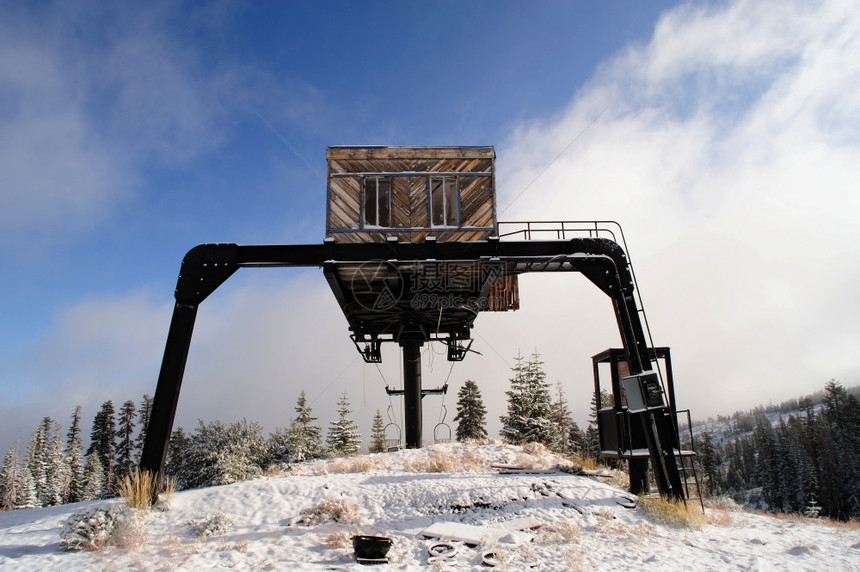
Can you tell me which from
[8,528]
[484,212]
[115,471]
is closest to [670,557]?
[484,212]

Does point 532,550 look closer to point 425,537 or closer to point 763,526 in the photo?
point 425,537

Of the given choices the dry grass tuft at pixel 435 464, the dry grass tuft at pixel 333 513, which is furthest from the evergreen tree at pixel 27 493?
the dry grass tuft at pixel 333 513

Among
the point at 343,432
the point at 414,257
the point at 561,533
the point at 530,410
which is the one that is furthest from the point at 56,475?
the point at 561,533

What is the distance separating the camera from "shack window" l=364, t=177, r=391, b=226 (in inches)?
624

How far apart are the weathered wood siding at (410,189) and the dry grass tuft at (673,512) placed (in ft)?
27.2

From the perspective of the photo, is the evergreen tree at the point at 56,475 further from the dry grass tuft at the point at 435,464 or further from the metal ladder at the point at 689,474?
the metal ladder at the point at 689,474

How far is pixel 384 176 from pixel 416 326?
7.36 m

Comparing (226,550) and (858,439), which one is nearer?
(226,550)

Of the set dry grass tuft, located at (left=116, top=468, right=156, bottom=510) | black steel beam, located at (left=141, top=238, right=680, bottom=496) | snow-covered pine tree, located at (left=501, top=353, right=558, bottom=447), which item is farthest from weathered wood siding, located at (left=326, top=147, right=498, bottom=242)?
snow-covered pine tree, located at (left=501, top=353, right=558, bottom=447)

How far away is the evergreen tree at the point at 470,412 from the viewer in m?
46.5

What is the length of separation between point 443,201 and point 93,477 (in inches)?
2304

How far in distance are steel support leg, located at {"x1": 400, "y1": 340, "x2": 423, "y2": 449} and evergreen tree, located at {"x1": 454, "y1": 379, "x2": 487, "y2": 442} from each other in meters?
25.3

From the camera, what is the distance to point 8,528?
10922 millimetres

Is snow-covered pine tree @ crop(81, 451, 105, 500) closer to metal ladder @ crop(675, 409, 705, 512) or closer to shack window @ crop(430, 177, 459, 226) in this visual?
shack window @ crop(430, 177, 459, 226)
